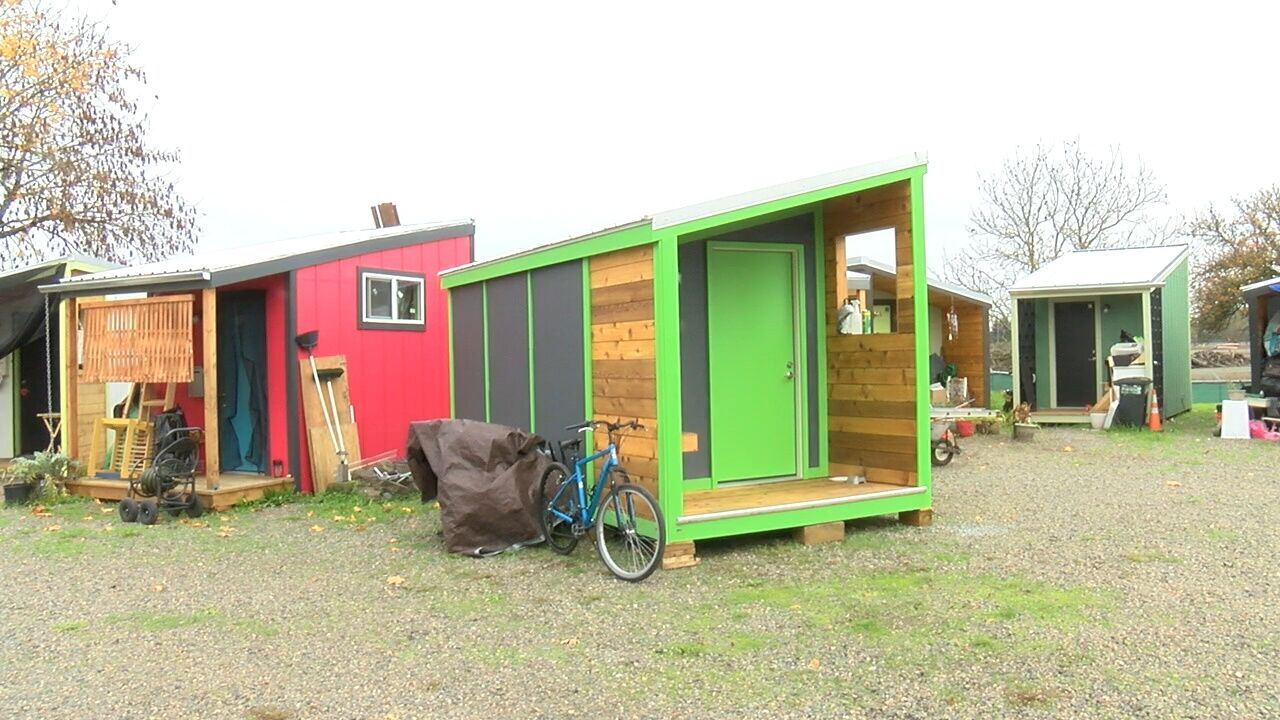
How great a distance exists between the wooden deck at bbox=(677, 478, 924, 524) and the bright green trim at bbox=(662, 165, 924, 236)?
5.74 feet

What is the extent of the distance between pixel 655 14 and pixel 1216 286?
77.3ft

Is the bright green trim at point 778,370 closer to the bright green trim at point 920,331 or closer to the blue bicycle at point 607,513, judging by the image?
the bright green trim at point 920,331

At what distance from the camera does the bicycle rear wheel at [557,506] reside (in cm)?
609

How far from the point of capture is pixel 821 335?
7.29 m

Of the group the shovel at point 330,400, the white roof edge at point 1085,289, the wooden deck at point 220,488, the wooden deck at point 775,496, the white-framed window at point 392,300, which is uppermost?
the white roof edge at point 1085,289

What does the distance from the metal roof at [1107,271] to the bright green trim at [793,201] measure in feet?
29.0

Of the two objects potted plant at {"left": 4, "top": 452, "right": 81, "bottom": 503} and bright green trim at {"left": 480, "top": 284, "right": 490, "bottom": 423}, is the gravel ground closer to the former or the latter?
bright green trim at {"left": 480, "top": 284, "right": 490, "bottom": 423}

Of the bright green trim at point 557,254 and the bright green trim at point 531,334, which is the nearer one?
the bright green trim at point 557,254

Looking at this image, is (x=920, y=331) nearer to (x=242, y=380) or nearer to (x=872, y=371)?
(x=872, y=371)

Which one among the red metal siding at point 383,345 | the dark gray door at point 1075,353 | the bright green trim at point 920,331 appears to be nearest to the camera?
the bright green trim at point 920,331

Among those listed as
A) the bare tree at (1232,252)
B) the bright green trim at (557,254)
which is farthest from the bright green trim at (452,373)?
the bare tree at (1232,252)

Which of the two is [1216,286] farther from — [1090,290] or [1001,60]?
[1001,60]

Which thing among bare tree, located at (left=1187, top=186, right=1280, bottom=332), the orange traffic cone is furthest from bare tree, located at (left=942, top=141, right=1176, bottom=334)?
the orange traffic cone

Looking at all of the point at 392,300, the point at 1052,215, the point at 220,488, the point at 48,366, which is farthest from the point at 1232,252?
the point at 48,366
